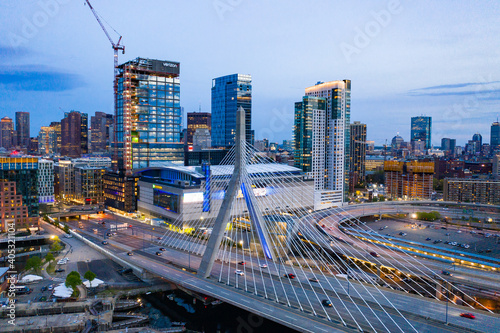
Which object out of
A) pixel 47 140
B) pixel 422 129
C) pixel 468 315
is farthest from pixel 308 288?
pixel 47 140

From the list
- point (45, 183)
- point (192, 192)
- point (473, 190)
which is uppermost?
point (192, 192)

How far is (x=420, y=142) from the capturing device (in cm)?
14462

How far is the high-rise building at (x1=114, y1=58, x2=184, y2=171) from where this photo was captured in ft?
200

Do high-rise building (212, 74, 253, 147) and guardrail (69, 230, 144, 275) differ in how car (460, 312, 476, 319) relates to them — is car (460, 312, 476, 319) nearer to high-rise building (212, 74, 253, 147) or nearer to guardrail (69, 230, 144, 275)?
guardrail (69, 230, 144, 275)

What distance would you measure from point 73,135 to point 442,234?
14118 cm

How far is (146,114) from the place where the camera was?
205 feet

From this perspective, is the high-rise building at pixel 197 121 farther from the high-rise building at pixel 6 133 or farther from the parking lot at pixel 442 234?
the parking lot at pixel 442 234

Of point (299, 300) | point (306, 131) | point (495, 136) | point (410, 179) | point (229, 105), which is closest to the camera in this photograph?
point (299, 300)

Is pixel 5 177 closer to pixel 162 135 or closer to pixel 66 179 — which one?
pixel 162 135

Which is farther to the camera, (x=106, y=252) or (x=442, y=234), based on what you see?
(x=442, y=234)

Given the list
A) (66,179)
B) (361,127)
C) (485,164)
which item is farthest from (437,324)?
(361,127)

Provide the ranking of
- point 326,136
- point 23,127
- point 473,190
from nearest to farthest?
point 473,190 < point 326,136 < point 23,127

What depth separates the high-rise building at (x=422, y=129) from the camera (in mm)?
150575

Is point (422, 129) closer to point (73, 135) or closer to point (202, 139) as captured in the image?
point (202, 139)
